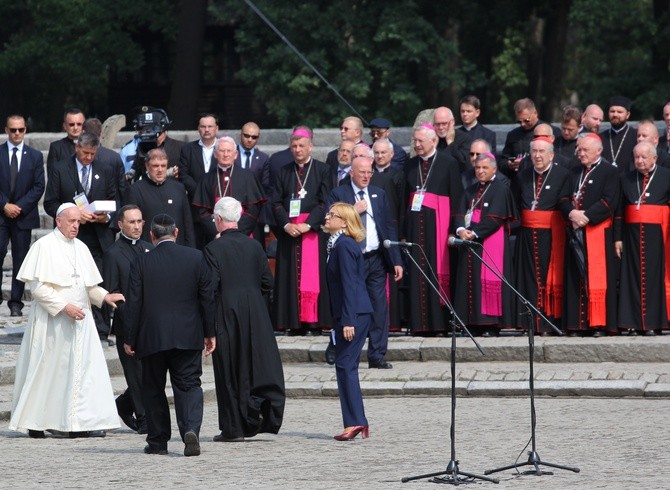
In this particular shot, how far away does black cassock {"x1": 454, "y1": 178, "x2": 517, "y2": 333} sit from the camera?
59.6 feet

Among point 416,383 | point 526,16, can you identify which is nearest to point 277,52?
point 526,16

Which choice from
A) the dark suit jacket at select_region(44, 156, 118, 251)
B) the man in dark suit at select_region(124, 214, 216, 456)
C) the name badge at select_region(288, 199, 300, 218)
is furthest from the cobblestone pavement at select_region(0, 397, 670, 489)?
the dark suit jacket at select_region(44, 156, 118, 251)

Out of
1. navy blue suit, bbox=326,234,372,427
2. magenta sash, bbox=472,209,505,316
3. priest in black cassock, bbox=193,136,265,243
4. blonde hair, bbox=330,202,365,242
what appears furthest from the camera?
priest in black cassock, bbox=193,136,265,243

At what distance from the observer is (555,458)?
41.1ft

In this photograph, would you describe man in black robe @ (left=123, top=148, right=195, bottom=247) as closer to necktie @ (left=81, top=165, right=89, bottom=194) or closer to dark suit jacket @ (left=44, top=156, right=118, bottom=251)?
dark suit jacket @ (left=44, top=156, right=118, bottom=251)

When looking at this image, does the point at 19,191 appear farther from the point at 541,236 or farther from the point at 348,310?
the point at 348,310

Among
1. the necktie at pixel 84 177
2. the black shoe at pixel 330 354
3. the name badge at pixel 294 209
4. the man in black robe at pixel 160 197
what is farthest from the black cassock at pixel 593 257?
the necktie at pixel 84 177

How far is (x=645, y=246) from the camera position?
1805cm

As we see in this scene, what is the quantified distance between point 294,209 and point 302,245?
0.38m

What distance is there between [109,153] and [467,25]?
20150 mm

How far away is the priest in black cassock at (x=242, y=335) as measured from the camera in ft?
45.7

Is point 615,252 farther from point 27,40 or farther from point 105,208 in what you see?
point 27,40

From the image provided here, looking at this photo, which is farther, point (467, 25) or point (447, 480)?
point (467, 25)

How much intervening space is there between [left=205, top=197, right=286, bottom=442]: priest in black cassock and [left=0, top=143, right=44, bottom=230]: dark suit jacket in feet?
21.0
